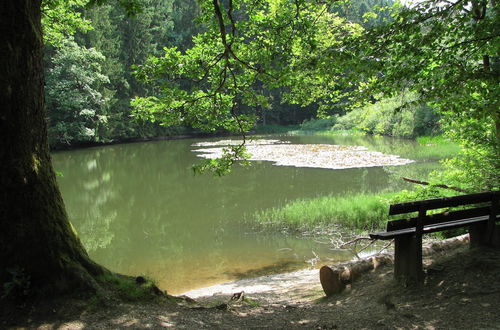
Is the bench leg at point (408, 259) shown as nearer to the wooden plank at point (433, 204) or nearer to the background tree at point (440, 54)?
the wooden plank at point (433, 204)

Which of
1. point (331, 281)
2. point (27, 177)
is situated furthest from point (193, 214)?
point (27, 177)

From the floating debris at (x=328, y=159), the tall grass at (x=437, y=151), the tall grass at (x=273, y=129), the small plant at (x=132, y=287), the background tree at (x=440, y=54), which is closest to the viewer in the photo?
the small plant at (x=132, y=287)

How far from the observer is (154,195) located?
643 inches

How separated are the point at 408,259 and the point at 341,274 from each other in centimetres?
99

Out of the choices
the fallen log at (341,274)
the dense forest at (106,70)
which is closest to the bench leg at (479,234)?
the fallen log at (341,274)

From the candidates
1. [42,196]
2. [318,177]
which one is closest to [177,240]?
[42,196]

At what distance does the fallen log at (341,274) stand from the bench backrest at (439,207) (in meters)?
1.15

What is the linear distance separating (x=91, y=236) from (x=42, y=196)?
815 cm

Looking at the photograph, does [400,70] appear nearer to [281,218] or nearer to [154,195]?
[281,218]

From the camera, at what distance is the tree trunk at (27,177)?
11.6ft

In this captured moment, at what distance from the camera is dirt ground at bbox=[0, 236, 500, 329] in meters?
3.53

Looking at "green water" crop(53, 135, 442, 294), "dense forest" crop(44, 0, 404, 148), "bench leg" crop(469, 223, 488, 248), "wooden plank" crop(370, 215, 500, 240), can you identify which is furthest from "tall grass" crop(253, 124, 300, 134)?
"wooden plank" crop(370, 215, 500, 240)

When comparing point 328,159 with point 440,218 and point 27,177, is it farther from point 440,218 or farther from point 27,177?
point 27,177

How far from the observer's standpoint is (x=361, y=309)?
4434mm
